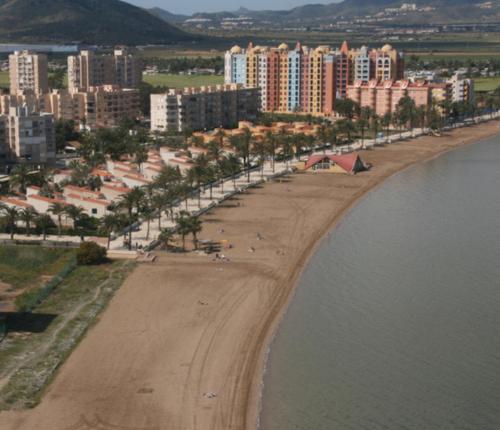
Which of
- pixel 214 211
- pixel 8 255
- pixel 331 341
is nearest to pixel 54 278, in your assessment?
pixel 8 255

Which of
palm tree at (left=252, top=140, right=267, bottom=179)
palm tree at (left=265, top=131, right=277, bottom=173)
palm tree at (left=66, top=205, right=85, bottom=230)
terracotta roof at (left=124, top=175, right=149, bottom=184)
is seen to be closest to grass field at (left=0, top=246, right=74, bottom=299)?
palm tree at (left=66, top=205, right=85, bottom=230)

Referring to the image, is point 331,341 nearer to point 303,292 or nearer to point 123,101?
point 303,292

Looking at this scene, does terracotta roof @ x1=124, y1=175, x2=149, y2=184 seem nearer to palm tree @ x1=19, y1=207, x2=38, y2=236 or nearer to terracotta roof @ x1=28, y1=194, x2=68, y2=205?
terracotta roof @ x1=28, y1=194, x2=68, y2=205

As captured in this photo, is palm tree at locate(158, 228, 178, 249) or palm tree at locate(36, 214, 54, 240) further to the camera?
palm tree at locate(36, 214, 54, 240)

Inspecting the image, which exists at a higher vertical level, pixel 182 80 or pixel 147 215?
pixel 182 80

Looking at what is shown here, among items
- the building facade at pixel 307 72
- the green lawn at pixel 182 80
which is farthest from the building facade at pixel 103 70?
the building facade at pixel 307 72

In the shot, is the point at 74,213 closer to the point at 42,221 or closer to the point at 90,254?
the point at 42,221

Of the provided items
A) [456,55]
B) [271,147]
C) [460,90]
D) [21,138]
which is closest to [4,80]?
[460,90]
